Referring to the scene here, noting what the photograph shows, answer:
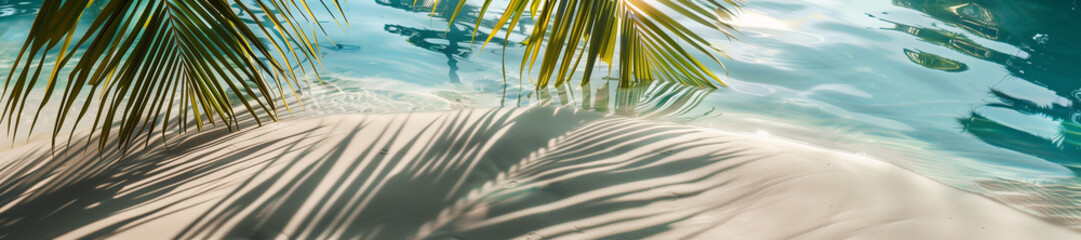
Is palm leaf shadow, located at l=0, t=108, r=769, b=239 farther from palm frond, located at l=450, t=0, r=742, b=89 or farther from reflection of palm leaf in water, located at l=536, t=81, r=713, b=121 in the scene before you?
reflection of palm leaf in water, located at l=536, t=81, r=713, b=121

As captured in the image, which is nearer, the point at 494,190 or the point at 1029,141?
the point at 494,190

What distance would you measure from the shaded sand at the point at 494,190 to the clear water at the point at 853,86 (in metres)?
0.30

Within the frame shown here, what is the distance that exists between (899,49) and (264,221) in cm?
258

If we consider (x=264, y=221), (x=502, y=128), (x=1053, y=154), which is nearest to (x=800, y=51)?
(x=1053, y=154)

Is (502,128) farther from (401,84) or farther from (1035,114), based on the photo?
A: (1035,114)

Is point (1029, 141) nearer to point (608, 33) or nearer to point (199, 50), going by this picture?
point (608, 33)

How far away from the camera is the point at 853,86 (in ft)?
7.42

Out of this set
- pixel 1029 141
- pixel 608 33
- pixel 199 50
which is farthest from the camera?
pixel 1029 141

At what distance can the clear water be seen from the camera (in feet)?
5.42

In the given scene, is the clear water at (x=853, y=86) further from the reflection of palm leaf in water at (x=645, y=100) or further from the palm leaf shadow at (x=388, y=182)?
the palm leaf shadow at (x=388, y=182)

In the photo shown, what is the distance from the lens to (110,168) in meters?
1.30

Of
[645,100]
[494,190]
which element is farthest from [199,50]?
[645,100]

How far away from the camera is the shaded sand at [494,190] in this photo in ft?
3.21

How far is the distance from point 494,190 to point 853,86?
1.66 metres
